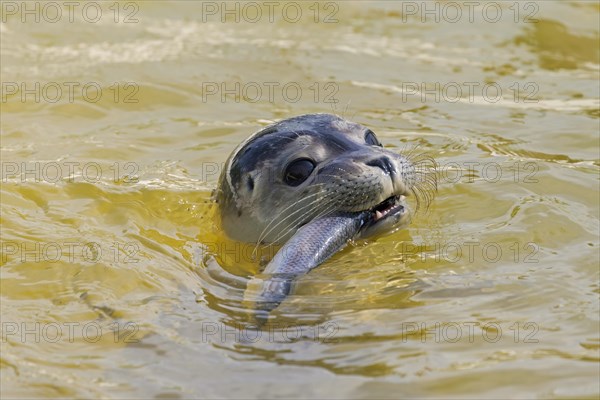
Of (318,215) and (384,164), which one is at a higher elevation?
(384,164)

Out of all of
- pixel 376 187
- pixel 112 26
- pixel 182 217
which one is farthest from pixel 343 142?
pixel 112 26

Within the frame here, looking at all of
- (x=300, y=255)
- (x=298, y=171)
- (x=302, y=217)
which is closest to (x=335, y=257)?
(x=302, y=217)

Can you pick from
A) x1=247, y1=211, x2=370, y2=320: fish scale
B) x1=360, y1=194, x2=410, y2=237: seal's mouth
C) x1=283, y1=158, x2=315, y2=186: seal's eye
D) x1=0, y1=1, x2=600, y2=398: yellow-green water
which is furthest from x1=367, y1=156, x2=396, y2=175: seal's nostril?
x1=0, y1=1, x2=600, y2=398: yellow-green water

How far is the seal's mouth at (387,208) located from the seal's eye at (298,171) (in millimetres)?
461

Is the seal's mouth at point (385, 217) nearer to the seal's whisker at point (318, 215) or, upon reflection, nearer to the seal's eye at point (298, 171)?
the seal's whisker at point (318, 215)

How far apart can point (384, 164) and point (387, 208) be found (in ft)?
0.87

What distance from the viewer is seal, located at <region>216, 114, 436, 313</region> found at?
5.35 metres

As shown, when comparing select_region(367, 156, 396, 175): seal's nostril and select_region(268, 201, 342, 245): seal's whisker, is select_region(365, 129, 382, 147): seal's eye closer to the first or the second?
select_region(367, 156, 396, 175): seal's nostril

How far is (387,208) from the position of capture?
5867 millimetres

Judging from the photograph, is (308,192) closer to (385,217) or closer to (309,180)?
(309,180)

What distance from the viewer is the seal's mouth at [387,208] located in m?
5.80

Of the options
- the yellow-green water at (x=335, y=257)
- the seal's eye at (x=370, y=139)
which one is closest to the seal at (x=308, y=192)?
the seal's eye at (x=370, y=139)

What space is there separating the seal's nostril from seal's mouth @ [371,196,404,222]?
0.16 metres

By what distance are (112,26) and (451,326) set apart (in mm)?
6755
